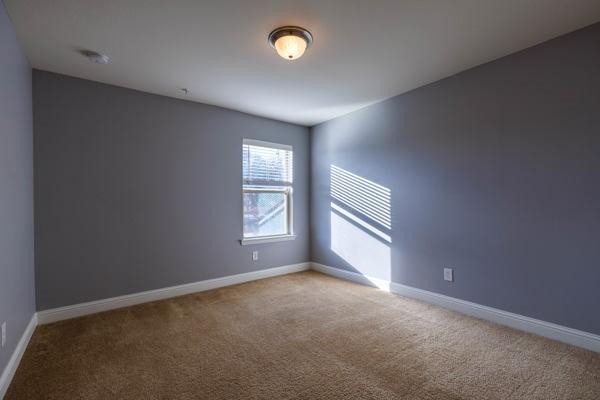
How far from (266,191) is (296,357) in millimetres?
2562

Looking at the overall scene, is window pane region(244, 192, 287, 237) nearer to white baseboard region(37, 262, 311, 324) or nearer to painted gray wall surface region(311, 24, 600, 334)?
white baseboard region(37, 262, 311, 324)

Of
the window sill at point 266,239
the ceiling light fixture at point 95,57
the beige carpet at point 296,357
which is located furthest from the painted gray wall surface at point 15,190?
the window sill at point 266,239

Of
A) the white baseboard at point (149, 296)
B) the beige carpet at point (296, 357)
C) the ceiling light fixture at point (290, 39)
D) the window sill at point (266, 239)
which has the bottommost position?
the beige carpet at point (296, 357)

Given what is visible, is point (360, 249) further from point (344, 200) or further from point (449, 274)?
point (449, 274)

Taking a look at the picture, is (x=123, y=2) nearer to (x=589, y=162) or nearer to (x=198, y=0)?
(x=198, y=0)

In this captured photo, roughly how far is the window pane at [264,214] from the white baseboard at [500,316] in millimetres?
1487

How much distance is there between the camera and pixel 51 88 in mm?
2703

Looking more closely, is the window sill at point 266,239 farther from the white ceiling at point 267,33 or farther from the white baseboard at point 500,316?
the white ceiling at point 267,33

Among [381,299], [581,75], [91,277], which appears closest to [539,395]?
[381,299]

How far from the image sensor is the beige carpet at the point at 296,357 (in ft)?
5.54

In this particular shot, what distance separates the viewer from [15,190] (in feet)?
6.80

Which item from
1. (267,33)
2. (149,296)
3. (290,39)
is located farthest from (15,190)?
(290,39)

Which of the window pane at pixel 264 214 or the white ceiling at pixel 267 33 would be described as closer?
the white ceiling at pixel 267 33

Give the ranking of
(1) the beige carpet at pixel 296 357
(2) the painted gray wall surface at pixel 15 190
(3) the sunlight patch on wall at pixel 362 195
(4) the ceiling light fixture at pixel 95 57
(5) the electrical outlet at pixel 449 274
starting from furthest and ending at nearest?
(3) the sunlight patch on wall at pixel 362 195, (5) the electrical outlet at pixel 449 274, (4) the ceiling light fixture at pixel 95 57, (2) the painted gray wall surface at pixel 15 190, (1) the beige carpet at pixel 296 357
